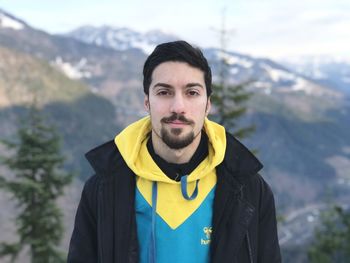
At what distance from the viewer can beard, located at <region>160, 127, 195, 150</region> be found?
353 cm

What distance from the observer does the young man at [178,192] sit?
3.47 metres

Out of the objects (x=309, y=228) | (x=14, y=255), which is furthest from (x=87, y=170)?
(x=14, y=255)

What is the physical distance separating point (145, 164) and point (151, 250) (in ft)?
2.17

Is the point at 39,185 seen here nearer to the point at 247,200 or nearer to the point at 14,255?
the point at 14,255

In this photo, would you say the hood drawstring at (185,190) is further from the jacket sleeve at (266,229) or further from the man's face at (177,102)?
the jacket sleeve at (266,229)

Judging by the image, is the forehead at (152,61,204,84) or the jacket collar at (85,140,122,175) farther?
the jacket collar at (85,140,122,175)

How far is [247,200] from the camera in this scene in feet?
11.8

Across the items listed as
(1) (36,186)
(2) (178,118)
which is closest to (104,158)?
(2) (178,118)

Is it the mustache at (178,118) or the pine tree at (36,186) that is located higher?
the mustache at (178,118)

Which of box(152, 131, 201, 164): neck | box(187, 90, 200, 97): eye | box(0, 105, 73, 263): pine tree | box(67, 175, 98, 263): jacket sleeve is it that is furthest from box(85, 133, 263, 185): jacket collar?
box(0, 105, 73, 263): pine tree

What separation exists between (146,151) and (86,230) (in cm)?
81

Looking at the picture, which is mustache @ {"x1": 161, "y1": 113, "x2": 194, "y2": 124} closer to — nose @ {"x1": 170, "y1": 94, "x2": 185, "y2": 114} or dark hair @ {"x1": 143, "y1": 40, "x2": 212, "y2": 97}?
nose @ {"x1": 170, "y1": 94, "x2": 185, "y2": 114}

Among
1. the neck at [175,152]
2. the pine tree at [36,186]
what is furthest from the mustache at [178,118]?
the pine tree at [36,186]

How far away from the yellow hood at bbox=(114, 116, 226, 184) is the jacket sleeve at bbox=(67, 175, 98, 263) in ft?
1.18
